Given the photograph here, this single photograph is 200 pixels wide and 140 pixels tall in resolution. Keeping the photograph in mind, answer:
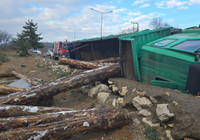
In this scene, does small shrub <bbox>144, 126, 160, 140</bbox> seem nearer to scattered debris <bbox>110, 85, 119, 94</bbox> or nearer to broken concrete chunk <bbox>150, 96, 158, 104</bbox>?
broken concrete chunk <bbox>150, 96, 158, 104</bbox>

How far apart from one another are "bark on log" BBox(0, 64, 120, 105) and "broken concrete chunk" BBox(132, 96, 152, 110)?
2064mm

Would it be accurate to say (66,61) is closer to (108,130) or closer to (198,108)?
(108,130)

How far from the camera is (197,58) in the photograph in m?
3.00

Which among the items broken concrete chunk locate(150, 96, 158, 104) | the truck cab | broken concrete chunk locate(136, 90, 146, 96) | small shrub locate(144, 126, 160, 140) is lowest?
small shrub locate(144, 126, 160, 140)

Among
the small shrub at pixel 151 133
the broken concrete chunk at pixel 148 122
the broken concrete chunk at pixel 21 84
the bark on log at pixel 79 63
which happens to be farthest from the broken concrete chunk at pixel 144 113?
the broken concrete chunk at pixel 21 84

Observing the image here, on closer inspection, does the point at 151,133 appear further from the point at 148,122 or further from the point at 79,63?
the point at 79,63

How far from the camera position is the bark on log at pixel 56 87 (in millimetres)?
3942

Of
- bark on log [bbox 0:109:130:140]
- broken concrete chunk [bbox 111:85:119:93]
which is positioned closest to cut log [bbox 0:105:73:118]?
bark on log [bbox 0:109:130:140]

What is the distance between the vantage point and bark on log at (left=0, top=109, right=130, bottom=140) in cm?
233

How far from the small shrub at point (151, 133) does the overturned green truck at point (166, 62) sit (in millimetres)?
1459

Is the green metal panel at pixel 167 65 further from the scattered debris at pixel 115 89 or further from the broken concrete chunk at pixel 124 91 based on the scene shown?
the scattered debris at pixel 115 89

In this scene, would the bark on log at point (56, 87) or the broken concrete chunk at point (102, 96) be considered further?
the broken concrete chunk at point (102, 96)

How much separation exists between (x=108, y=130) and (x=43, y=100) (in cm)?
277

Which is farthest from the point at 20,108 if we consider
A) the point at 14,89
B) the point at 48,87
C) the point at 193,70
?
the point at 193,70
